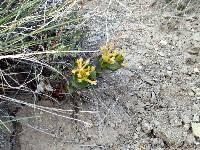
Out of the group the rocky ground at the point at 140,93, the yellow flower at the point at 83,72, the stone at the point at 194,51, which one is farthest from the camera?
the stone at the point at 194,51

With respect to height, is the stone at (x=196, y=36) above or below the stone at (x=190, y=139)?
above

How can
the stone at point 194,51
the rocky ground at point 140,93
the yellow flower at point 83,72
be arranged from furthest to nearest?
the stone at point 194,51 → the rocky ground at point 140,93 → the yellow flower at point 83,72

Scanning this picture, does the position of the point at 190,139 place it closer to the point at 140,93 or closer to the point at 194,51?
the point at 140,93

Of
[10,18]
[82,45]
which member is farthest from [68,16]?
[10,18]

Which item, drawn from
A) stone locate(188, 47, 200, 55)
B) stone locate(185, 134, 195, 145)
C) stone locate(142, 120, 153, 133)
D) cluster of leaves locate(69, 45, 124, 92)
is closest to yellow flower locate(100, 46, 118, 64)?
cluster of leaves locate(69, 45, 124, 92)

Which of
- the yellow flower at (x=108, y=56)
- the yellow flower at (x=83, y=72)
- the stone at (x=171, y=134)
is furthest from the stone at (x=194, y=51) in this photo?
the yellow flower at (x=83, y=72)

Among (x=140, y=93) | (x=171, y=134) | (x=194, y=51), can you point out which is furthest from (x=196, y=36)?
(x=171, y=134)

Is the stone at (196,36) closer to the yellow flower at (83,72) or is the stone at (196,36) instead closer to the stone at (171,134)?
the stone at (171,134)

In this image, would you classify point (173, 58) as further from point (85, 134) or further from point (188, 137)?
point (85, 134)
